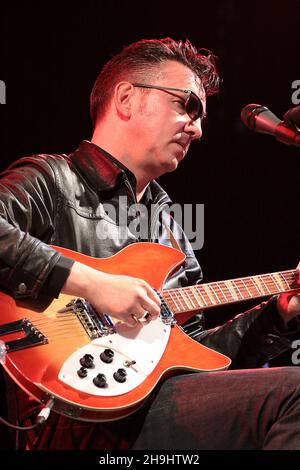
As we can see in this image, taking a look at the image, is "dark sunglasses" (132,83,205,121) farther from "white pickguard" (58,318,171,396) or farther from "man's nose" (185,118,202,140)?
"white pickguard" (58,318,171,396)

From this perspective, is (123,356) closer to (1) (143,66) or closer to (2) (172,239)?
(2) (172,239)

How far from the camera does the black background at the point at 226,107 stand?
3.80 m

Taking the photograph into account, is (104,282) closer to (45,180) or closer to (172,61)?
(45,180)

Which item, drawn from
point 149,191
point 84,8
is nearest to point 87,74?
point 84,8

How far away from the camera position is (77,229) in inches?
96.3

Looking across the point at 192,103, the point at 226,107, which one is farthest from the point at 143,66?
the point at 226,107

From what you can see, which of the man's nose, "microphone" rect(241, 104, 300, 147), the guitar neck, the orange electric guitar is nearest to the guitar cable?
the orange electric guitar

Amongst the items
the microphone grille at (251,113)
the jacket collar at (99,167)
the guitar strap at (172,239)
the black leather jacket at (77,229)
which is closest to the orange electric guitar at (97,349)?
the black leather jacket at (77,229)

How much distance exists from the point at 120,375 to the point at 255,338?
3.45 ft

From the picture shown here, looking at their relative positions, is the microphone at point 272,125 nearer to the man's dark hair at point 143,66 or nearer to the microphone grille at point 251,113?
the microphone grille at point 251,113

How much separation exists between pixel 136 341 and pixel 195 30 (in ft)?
8.95

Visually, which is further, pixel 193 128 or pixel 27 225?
pixel 193 128

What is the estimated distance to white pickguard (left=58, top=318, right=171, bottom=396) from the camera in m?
1.89

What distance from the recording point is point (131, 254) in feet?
7.84
